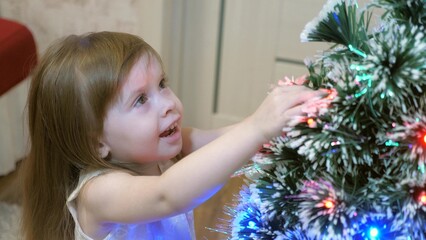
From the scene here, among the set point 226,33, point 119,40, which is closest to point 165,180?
point 119,40

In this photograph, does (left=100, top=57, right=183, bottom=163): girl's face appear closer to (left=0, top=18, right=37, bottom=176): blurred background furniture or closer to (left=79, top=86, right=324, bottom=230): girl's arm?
(left=79, top=86, right=324, bottom=230): girl's arm

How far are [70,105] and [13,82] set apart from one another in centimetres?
107

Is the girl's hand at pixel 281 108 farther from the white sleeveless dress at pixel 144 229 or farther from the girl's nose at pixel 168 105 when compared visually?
the white sleeveless dress at pixel 144 229

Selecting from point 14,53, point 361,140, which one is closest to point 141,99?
point 361,140

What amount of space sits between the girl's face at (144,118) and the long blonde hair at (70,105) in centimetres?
1

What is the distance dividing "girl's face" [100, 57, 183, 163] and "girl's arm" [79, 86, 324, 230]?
6 centimetres

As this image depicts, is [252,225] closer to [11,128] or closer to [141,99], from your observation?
[141,99]

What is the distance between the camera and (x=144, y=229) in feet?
2.87

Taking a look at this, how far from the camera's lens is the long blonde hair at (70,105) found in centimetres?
77

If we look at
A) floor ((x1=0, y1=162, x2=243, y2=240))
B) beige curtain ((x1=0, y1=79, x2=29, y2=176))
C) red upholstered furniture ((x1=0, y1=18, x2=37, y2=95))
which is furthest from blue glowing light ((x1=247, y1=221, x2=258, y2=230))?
beige curtain ((x1=0, y1=79, x2=29, y2=176))

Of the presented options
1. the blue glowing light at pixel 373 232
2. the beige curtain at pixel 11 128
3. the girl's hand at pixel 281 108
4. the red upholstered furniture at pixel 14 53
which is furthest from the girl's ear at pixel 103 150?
the beige curtain at pixel 11 128

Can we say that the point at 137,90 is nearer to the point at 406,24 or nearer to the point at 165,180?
the point at 165,180

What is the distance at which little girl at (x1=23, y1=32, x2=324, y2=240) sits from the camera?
2.44ft

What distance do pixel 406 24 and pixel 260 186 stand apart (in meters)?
0.21
